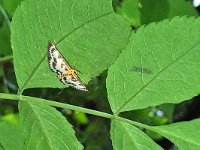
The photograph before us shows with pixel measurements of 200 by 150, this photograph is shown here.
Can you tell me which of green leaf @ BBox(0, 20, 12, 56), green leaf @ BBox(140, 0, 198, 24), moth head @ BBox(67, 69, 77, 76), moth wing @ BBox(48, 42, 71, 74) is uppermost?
moth wing @ BBox(48, 42, 71, 74)

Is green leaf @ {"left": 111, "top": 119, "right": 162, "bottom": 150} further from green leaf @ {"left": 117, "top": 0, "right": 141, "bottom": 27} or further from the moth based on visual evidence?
green leaf @ {"left": 117, "top": 0, "right": 141, "bottom": 27}

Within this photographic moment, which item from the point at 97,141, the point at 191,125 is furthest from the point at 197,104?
the point at 97,141

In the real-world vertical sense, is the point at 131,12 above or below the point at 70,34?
below

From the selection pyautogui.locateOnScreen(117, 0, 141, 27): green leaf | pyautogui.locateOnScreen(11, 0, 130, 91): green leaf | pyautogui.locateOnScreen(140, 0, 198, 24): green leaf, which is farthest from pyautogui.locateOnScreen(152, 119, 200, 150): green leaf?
pyautogui.locateOnScreen(117, 0, 141, 27): green leaf

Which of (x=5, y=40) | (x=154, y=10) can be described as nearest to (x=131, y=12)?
(x=154, y=10)

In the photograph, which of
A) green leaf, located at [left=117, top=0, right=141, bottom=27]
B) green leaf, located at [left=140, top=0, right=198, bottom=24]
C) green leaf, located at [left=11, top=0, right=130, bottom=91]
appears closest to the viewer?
green leaf, located at [left=11, top=0, right=130, bottom=91]

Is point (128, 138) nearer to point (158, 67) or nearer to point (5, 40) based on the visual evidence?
point (158, 67)
